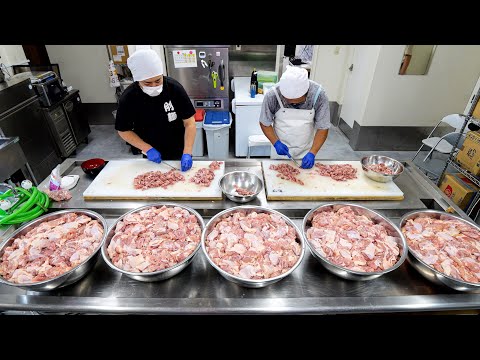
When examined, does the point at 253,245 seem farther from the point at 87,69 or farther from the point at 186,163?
the point at 87,69

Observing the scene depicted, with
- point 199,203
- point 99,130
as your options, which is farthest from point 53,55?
point 199,203

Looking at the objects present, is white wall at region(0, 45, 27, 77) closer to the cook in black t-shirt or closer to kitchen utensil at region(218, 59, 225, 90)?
kitchen utensil at region(218, 59, 225, 90)

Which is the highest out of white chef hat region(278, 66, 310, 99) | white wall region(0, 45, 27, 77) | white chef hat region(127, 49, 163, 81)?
white chef hat region(127, 49, 163, 81)

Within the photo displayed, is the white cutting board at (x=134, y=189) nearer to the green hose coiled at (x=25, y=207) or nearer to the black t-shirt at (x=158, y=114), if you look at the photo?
the green hose coiled at (x=25, y=207)

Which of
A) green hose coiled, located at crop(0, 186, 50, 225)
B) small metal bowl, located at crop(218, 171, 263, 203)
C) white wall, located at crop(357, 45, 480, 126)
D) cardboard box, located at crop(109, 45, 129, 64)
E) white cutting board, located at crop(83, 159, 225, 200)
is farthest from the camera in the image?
cardboard box, located at crop(109, 45, 129, 64)

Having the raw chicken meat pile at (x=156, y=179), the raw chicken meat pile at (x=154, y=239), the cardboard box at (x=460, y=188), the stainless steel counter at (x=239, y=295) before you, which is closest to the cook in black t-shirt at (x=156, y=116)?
the raw chicken meat pile at (x=156, y=179)

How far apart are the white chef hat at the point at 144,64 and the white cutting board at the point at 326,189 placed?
1261 millimetres

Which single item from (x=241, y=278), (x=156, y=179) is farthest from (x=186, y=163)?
(x=241, y=278)

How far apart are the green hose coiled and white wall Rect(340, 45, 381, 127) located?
→ 196 inches

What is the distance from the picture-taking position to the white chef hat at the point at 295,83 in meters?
2.59

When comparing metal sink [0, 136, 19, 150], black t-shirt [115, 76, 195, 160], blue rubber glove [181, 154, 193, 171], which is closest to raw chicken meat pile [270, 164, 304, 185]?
blue rubber glove [181, 154, 193, 171]

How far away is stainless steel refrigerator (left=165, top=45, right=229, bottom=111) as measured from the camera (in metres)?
4.80

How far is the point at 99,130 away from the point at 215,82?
3.01m

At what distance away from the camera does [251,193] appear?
2199mm
